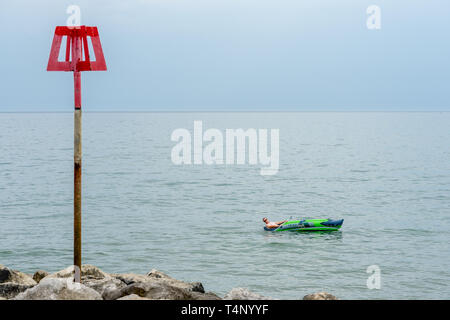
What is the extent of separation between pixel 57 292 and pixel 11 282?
4855 mm

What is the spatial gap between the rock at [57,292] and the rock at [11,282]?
9.52 feet

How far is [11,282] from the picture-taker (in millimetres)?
17891

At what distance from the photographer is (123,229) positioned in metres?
36.1

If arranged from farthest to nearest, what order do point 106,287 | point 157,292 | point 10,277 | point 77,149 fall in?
point 10,277 < point 77,149 < point 106,287 < point 157,292

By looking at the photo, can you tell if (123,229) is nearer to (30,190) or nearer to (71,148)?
(30,190)

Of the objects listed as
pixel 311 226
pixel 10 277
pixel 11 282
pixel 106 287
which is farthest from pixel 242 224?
pixel 106 287

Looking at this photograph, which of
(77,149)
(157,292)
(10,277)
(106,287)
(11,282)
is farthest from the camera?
(10,277)

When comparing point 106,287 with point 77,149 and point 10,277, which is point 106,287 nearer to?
point 77,149

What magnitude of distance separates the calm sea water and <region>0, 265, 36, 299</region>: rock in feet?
24.4

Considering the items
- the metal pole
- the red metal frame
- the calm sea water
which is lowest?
the calm sea water

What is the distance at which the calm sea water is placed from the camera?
26172 millimetres

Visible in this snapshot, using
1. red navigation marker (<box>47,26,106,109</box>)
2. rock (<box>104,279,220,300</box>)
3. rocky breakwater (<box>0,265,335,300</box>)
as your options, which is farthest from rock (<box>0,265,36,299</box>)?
red navigation marker (<box>47,26,106,109</box>)

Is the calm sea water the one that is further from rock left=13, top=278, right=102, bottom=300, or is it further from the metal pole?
rock left=13, top=278, right=102, bottom=300
